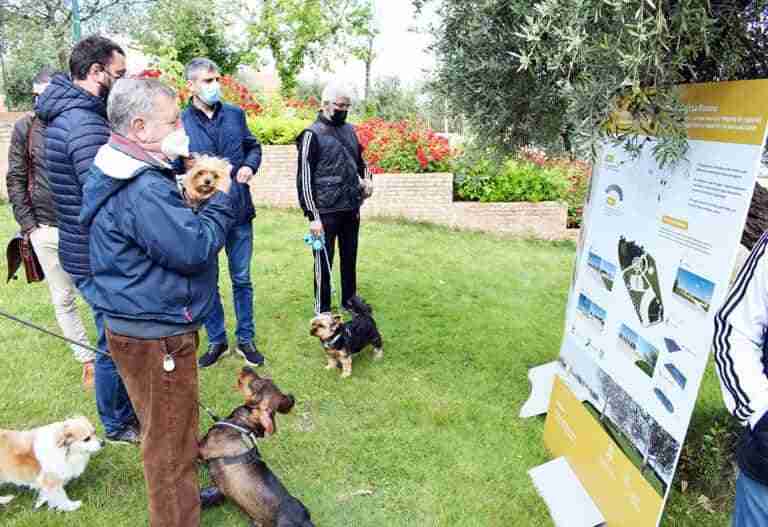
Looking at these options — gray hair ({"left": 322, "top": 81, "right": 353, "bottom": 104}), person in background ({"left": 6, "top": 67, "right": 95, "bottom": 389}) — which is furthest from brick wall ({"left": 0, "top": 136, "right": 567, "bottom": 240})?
person in background ({"left": 6, "top": 67, "right": 95, "bottom": 389})

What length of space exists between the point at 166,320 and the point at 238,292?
2206 mm

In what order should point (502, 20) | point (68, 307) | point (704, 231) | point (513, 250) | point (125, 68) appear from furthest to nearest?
point (513, 250) < point (68, 307) < point (125, 68) < point (502, 20) < point (704, 231)

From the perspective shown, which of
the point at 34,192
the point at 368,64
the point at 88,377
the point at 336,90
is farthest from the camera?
the point at 368,64

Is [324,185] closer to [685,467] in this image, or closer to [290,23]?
[685,467]

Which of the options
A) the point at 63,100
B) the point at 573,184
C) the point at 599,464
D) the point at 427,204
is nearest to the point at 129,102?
the point at 63,100

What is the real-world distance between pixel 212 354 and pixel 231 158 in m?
1.64

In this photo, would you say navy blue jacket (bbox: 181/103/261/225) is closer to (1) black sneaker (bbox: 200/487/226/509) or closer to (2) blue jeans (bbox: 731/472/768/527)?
(1) black sneaker (bbox: 200/487/226/509)

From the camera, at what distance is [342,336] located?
432cm

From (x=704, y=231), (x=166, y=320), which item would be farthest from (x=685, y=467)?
(x=166, y=320)

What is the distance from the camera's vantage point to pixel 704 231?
2209mm

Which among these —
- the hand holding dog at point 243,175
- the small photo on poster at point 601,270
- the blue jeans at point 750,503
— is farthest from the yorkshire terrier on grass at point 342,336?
the blue jeans at point 750,503

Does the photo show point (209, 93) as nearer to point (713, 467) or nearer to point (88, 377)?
point (88, 377)

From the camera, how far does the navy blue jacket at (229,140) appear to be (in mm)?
4012

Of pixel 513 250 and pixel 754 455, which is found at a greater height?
pixel 754 455
